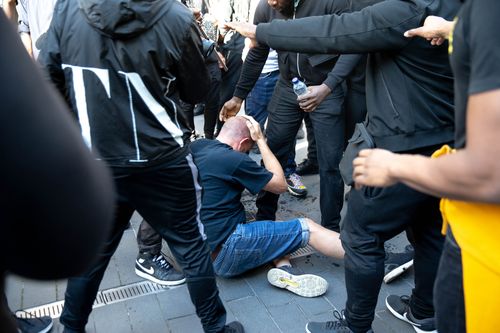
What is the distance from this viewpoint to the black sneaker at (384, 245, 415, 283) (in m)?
3.15

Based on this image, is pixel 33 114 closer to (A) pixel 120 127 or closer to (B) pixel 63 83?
(A) pixel 120 127

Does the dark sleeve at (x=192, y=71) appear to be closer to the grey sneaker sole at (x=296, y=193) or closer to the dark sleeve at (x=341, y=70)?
the dark sleeve at (x=341, y=70)

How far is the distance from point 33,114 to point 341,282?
2722mm

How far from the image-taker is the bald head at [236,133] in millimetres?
3287

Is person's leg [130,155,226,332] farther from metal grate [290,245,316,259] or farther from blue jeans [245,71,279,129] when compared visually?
blue jeans [245,71,279,129]

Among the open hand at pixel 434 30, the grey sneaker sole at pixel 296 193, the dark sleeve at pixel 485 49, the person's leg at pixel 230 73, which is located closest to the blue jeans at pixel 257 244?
the grey sneaker sole at pixel 296 193

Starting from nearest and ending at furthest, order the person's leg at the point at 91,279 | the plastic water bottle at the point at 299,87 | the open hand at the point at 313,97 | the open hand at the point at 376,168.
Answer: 1. the open hand at the point at 376,168
2. the person's leg at the point at 91,279
3. the open hand at the point at 313,97
4. the plastic water bottle at the point at 299,87

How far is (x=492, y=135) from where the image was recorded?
1.18m

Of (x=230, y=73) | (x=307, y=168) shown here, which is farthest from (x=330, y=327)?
(x=230, y=73)

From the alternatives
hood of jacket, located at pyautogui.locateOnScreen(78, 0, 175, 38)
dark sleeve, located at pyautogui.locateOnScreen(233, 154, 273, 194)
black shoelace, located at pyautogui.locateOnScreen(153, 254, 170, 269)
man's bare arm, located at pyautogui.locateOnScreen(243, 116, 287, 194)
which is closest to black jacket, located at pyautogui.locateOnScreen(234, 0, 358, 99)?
man's bare arm, located at pyautogui.locateOnScreen(243, 116, 287, 194)

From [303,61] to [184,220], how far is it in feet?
5.81

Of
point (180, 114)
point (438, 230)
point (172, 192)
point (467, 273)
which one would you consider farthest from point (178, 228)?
point (467, 273)

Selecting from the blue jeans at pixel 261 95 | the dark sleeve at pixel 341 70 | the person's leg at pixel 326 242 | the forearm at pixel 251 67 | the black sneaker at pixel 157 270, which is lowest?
the black sneaker at pixel 157 270

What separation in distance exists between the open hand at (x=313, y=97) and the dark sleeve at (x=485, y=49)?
2.13 meters
